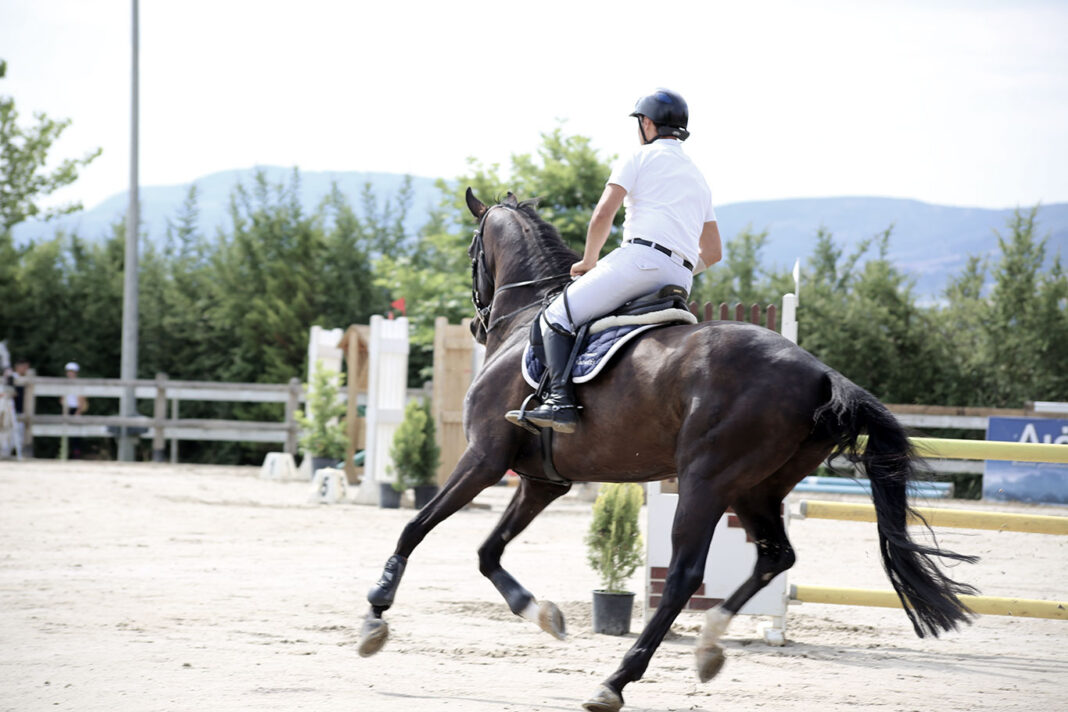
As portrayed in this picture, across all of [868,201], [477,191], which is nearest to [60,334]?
[477,191]

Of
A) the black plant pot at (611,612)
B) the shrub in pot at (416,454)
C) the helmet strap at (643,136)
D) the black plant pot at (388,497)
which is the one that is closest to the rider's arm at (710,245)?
the helmet strap at (643,136)

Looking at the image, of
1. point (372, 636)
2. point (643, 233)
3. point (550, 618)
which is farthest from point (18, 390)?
point (643, 233)

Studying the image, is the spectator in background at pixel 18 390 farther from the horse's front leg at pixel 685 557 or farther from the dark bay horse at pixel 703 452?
the horse's front leg at pixel 685 557

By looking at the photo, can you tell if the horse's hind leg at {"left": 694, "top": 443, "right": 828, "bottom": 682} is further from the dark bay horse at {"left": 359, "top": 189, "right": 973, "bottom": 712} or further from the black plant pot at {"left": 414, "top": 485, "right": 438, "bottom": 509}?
the black plant pot at {"left": 414, "top": 485, "right": 438, "bottom": 509}

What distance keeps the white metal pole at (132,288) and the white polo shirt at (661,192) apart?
17.4m

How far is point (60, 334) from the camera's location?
907 inches

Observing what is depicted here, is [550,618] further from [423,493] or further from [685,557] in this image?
[423,493]

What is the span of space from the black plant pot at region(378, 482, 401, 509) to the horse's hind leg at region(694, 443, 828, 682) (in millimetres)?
9037

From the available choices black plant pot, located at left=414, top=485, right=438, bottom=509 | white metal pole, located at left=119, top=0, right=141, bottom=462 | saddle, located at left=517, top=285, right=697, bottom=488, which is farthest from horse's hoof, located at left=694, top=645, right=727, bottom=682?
white metal pole, located at left=119, top=0, right=141, bottom=462

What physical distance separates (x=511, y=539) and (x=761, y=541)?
1.13 m

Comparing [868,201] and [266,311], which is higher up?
[868,201]

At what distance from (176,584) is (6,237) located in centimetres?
1771

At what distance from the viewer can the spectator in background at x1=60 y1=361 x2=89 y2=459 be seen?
21.0 meters

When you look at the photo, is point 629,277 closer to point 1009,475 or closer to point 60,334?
point 1009,475
